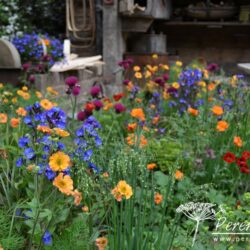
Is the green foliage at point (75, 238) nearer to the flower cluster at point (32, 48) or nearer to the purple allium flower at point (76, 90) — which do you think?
the purple allium flower at point (76, 90)

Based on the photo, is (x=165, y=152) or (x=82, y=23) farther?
(x=82, y=23)

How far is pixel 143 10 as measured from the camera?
664cm

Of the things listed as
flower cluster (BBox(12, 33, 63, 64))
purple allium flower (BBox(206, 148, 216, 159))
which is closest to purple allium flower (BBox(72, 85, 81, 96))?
purple allium flower (BBox(206, 148, 216, 159))

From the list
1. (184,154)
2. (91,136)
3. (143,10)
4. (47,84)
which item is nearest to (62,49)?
(47,84)

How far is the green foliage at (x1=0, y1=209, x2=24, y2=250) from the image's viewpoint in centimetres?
185

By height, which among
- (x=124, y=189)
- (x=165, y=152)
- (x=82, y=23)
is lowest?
(x=165, y=152)

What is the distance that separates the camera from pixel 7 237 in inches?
77.4

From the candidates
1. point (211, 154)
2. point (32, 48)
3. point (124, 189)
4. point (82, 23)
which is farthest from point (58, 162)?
point (82, 23)

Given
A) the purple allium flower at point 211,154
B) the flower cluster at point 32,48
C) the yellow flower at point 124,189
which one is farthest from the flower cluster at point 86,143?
the flower cluster at point 32,48

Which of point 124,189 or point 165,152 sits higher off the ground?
point 124,189

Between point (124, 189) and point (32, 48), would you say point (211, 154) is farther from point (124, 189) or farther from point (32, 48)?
point (32, 48)

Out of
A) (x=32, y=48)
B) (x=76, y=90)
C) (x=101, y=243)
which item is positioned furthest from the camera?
(x=32, y=48)

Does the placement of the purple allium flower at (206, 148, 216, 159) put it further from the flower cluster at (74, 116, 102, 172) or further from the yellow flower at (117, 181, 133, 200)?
the yellow flower at (117, 181, 133, 200)

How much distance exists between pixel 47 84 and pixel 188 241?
364 cm
